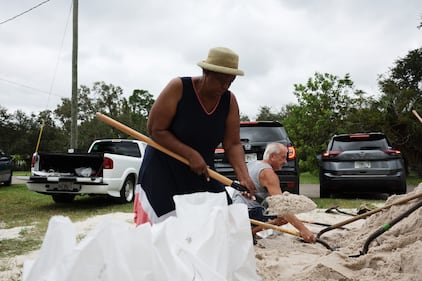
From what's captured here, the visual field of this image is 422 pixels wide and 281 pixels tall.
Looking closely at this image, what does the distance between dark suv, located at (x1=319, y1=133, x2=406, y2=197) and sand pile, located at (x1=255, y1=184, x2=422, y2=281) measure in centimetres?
420

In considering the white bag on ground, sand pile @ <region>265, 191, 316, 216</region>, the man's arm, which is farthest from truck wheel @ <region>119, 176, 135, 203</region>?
the white bag on ground

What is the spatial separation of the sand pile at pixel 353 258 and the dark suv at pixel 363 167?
4.20m

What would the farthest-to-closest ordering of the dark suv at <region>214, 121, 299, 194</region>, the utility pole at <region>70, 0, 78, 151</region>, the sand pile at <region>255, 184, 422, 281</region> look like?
1. the utility pole at <region>70, 0, 78, 151</region>
2. the dark suv at <region>214, 121, 299, 194</region>
3. the sand pile at <region>255, 184, 422, 281</region>

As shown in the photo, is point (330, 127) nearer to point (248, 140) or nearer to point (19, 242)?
point (248, 140)

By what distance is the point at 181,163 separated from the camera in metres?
2.57

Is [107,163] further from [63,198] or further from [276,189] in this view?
[276,189]

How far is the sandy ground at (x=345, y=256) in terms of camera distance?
104 inches

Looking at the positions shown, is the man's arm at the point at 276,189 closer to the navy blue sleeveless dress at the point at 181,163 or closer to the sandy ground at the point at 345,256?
the sandy ground at the point at 345,256

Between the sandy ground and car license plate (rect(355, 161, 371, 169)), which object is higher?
car license plate (rect(355, 161, 371, 169))

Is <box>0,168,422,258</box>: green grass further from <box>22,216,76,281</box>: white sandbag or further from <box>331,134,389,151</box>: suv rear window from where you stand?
<box>22,216,76,281</box>: white sandbag

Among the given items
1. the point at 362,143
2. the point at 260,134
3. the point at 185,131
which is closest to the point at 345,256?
the point at 185,131

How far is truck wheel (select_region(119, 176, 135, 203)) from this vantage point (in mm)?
8344

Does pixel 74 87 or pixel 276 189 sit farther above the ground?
pixel 74 87

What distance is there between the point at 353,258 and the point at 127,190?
20.5 ft
